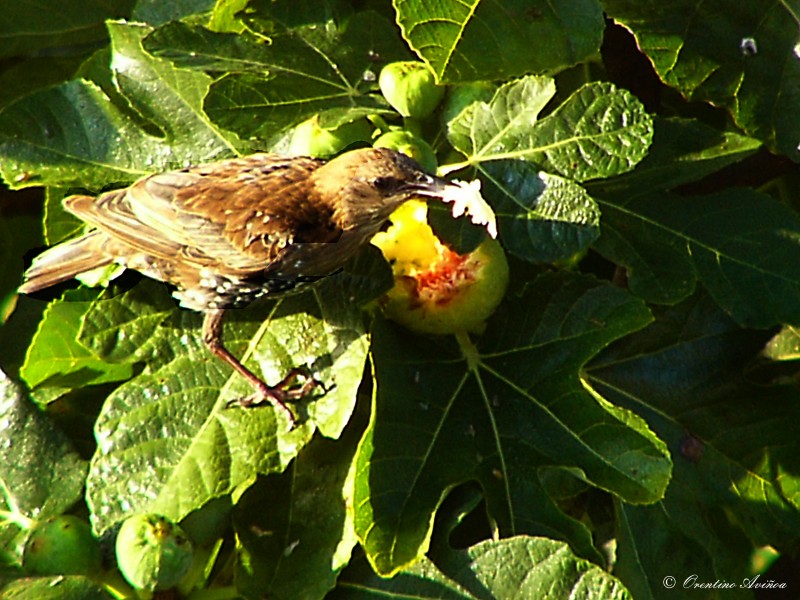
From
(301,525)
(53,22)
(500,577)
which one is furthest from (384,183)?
(53,22)

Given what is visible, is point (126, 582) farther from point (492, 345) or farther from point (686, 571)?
point (686, 571)

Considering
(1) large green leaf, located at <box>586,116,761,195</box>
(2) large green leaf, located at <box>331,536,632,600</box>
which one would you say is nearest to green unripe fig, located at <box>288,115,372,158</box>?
(1) large green leaf, located at <box>586,116,761,195</box>

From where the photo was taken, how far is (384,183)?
2.75 m

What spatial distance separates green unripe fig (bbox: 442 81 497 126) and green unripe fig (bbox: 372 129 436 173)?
0.37 ft

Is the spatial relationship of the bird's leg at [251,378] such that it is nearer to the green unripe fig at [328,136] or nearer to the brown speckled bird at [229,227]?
the brown speckled bird at [229,227]

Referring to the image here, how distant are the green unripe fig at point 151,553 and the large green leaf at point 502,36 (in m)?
1.09

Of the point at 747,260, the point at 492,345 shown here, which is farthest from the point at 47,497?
the point at 747,260

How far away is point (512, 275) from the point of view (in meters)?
2.91

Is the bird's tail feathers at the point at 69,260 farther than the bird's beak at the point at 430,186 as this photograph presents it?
Yes

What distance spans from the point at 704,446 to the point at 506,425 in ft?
1.70

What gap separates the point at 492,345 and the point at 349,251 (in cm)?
40

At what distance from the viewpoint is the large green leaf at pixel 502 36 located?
2600mm

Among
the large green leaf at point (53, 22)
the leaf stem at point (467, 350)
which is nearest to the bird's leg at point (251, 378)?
the leaf stem at point (467, 350)

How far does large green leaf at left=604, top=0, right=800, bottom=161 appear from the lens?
2779 millimetres
